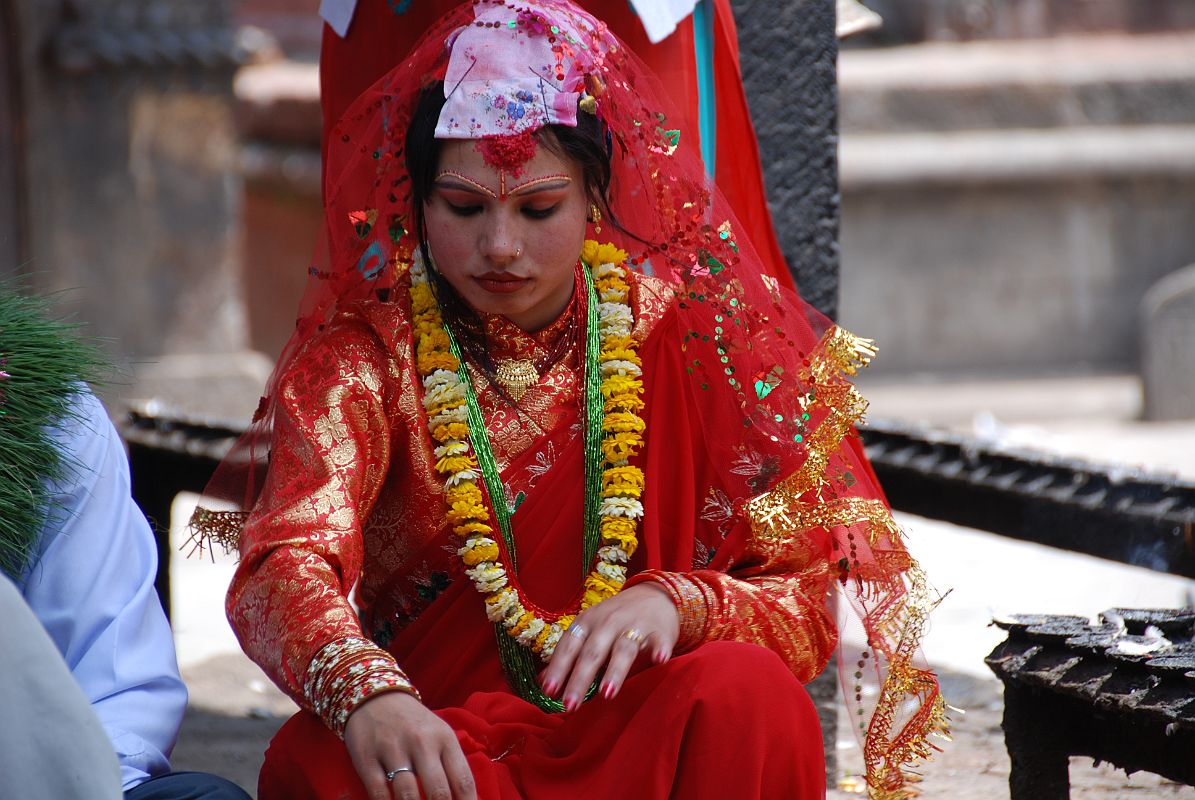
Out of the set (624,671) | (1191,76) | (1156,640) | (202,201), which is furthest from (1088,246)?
(624,671)


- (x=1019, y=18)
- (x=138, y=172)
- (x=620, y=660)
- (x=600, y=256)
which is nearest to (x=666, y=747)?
(x=620, y=660)

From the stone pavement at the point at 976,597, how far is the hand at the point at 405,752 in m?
1.06

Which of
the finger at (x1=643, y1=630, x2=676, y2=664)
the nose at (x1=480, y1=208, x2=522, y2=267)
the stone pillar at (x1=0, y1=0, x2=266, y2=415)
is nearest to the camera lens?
the finger at (x1=643, y1=630, x2=676, y2=664)

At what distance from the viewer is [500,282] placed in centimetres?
267

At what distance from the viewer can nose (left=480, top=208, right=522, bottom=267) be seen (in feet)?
8.57

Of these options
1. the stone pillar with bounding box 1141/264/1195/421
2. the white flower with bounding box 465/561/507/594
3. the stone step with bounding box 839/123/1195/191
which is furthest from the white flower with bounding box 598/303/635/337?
the stone step with bounding box 839/123/1195/191

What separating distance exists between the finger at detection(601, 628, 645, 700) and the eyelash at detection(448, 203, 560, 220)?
0.68 metres

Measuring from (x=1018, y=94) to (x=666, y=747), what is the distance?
898 cm

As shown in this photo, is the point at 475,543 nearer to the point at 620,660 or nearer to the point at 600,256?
the point at 620,660

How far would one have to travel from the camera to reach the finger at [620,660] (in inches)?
92.2

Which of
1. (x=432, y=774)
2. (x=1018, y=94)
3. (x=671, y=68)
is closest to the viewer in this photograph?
(x=432, y=774)

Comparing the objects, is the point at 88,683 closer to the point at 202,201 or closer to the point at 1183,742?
the point at 1183,742

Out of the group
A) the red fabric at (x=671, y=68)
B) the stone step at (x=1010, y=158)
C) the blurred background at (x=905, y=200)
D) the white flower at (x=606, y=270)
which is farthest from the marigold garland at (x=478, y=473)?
the stone step at (x=1010, y=158)

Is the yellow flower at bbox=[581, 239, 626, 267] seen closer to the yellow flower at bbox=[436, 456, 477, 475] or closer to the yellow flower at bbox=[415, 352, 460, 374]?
the yellow flower at bbox=[415, 352, 460, 374]
